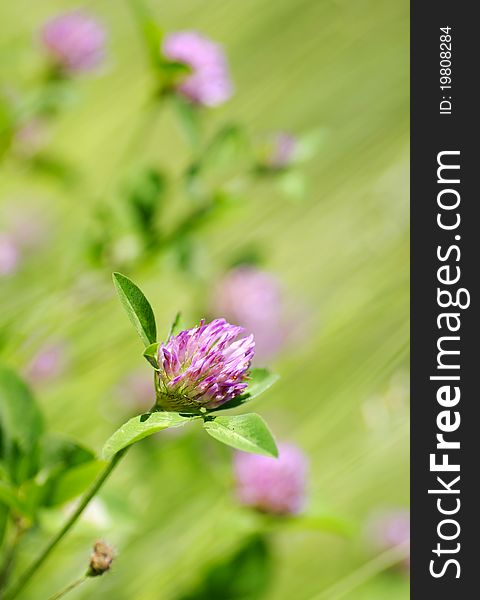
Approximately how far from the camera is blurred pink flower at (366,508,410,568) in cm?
85

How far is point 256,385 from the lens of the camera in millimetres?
399

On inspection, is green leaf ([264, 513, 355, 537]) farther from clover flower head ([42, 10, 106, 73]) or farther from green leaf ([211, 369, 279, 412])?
clover flower head ([42, 10, 106, 73])

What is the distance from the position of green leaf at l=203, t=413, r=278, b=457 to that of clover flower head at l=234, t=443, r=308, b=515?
0.97 ft

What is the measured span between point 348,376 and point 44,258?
0.40 meters

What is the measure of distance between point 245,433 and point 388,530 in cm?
58

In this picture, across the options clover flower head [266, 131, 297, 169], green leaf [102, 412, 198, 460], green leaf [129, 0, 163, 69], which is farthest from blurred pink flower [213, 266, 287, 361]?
green leaf [102, 412, 198, 460]

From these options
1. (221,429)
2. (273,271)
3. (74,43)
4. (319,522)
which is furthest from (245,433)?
(273,271)

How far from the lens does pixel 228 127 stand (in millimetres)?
669

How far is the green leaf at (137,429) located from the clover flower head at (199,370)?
0.02 m

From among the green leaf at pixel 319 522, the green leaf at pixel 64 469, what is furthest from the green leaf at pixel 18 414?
the green leaf at pixel 319 522

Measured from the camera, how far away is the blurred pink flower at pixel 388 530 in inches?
33.5

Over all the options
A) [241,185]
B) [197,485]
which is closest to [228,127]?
[241,185]

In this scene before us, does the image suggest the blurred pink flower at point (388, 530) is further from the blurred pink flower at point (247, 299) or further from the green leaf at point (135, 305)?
the green leaf at point (135, 305)

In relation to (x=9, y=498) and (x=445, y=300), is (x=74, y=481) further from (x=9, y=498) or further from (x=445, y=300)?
(x=445, y=300)
